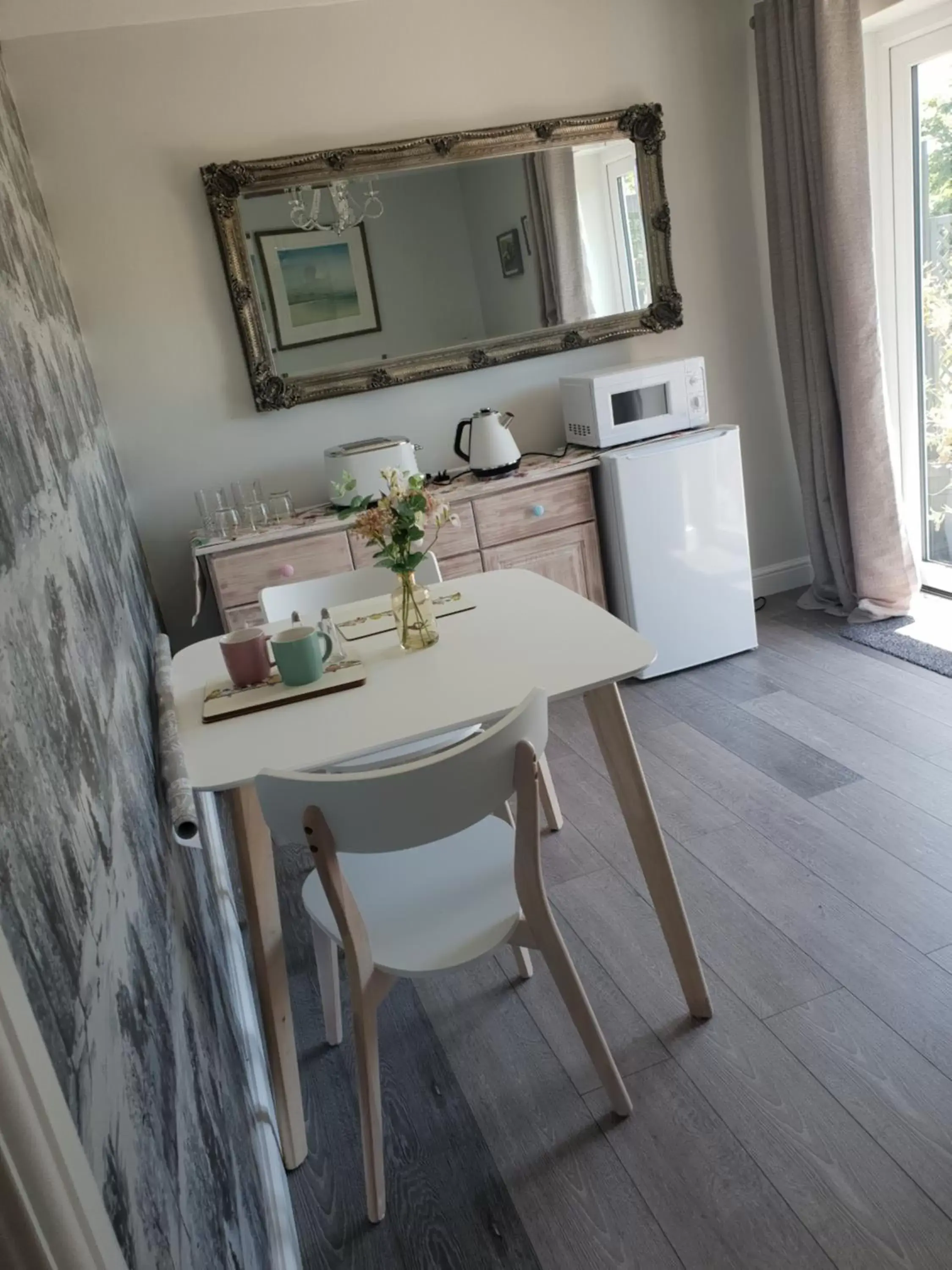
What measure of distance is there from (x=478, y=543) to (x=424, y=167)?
134 cm

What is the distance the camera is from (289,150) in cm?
320

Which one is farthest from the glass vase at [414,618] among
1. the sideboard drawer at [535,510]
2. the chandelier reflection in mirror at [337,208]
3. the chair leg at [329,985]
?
the chandelier reflection in mirror at [337,208]

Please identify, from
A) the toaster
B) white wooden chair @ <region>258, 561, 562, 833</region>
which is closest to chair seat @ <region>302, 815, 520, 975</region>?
white wooden chair @ <region>258, 561, 562, 833</region>

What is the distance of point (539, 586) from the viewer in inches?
86.4

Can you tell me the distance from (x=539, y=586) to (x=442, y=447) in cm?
158

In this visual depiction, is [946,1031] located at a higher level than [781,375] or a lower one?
lower

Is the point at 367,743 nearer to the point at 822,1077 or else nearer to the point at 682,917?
the point at 682,917

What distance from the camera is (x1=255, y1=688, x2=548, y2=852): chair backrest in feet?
4.17

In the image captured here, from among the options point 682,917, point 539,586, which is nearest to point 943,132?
point 539,586

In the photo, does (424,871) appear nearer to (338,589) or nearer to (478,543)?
(338,589)

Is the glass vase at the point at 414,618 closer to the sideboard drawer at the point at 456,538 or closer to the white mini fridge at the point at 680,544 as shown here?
the sideboard drawer at the point at 456,538

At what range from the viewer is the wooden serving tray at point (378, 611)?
208cm

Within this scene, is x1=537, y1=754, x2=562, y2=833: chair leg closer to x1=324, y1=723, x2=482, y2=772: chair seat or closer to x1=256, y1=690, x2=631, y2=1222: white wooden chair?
x1=324, y1=723, x2=482, y2=772: chair seat

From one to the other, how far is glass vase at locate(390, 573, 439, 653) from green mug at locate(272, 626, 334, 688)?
19 centimetres
